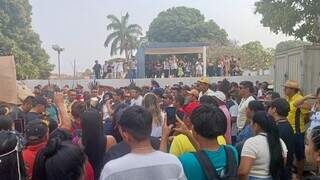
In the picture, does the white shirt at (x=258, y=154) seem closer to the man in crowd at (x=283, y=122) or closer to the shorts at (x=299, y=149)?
the man in crowd at (x=283, y=122)

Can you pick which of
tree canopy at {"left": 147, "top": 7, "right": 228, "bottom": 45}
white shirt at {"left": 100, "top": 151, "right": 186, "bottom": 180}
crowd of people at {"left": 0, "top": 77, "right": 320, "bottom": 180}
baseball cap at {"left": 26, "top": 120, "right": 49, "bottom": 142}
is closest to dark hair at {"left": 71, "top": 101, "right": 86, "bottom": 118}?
crowd of people at {"left": 0, "top": 77, "right": 320, "bottom": 180}

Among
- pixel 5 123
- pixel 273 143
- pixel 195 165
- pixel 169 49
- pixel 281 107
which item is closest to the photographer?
pixel 195 165

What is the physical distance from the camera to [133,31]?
64.8 meters

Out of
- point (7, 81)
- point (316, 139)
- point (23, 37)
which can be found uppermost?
point (23, 37)

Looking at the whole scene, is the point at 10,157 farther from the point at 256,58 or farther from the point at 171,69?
Answer: the point at 256,58

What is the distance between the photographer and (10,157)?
3.77m

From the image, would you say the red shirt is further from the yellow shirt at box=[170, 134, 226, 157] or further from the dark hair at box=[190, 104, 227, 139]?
the dark hair at box=[190, 104, 227, 139]

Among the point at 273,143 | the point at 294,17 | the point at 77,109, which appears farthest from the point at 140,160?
the point at 294,17

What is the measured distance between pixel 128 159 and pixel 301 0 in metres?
17.0

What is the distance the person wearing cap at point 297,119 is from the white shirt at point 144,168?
4028 mm

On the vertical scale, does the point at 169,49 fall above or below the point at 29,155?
above

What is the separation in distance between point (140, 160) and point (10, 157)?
124cm

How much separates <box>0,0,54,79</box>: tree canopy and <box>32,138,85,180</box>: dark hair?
39.4m

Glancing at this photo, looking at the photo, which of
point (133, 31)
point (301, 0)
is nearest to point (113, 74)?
point (301, 0)
